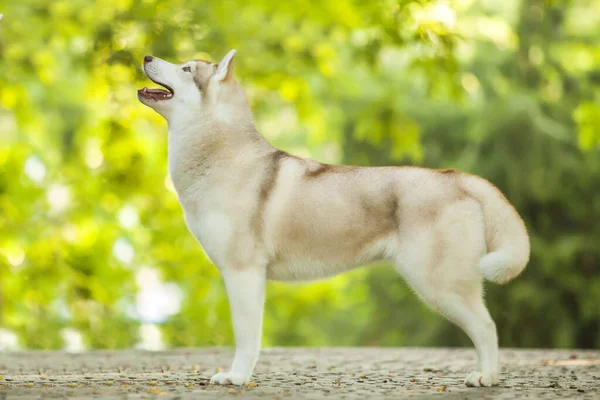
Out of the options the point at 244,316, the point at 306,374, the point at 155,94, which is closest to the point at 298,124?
the point at 306,374

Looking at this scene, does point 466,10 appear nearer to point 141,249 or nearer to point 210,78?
point 141,249

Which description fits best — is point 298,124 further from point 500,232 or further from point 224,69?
point 500,232

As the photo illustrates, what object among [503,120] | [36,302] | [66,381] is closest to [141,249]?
[36,302]

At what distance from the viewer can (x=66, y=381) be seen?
594cm

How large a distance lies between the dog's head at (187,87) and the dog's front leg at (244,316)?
3.79 feet

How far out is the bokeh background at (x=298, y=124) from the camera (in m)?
10.9

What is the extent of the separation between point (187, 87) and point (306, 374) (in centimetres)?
236

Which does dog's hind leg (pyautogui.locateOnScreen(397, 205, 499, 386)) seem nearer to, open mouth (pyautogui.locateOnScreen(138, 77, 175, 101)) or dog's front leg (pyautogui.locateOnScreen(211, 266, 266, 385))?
dog's front leg (pyautogui.locateOnScreen(211, 266, 266, 385))

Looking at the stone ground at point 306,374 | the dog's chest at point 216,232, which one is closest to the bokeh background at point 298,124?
the stone ground at point 306,374

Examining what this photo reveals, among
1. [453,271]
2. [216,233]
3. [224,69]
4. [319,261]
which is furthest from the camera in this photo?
[224,69]

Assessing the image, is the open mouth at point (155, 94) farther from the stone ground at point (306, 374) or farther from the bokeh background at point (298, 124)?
the bokeh background at point (298, 124)

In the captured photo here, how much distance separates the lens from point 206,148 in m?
5.93

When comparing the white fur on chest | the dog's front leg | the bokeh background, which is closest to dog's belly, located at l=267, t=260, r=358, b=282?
the dog's front leg

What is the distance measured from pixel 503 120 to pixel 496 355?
32.5ft
